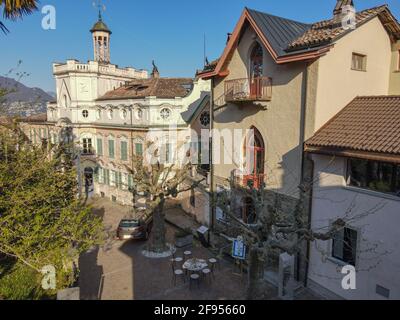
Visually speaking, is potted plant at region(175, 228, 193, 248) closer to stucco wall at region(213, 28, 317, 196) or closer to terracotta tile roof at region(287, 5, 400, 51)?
stucco wall at region(213, 28, 317, 196)

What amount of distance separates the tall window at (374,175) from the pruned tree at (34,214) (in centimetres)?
962

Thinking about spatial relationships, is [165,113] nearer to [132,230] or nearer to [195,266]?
[132,230]

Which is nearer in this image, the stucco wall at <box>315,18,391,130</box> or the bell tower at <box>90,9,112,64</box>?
the stucco wall at <box>315,18,391,130</box>

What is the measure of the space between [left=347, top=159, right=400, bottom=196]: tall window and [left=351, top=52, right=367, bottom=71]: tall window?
192 inches

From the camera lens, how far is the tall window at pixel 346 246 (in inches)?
471

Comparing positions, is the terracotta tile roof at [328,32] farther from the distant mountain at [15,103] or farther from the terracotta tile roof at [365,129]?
the distant mountain at [15,103]

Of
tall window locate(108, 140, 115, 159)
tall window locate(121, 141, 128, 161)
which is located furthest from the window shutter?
tall window locate(108, 140, 115, 159)

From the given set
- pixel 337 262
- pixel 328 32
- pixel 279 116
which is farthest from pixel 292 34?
pixel 337 262

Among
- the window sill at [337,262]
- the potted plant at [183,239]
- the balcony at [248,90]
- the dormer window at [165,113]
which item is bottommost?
the potted plant at [183,239]

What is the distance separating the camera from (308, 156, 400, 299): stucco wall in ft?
34.9

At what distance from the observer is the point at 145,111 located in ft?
85.9

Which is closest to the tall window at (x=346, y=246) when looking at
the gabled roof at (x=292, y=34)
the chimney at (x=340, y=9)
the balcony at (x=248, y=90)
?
the balcony at (x=248, y=90)
